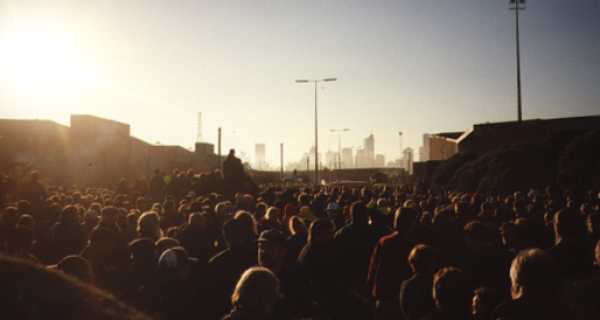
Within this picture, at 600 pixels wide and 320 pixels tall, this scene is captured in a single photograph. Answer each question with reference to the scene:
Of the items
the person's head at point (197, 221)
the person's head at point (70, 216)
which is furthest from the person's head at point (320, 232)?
the person's head at point (70, 216)

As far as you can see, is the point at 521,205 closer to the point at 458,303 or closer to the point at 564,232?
the point at 564,232

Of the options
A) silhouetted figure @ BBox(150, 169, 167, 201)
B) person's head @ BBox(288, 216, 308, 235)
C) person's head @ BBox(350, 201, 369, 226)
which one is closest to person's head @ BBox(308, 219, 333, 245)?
person's head @ BBox(350, 201, 369, 226)

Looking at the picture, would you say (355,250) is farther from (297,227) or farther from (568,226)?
(568,226)

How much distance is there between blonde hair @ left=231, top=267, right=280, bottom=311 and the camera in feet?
9.41

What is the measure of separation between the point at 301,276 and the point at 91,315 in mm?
4109

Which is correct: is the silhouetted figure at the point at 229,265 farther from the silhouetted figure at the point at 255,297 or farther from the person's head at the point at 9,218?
the person's head at the point at 9,218

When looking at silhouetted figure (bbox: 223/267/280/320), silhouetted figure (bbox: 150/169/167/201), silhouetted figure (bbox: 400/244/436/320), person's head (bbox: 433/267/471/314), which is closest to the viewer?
silhouetted figure (bbox: 223/267/280/320)

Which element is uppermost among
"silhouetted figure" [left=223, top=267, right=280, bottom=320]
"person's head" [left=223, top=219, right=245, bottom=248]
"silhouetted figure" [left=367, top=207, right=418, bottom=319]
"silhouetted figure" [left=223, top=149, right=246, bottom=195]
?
"silhouetted figure" [left=223, top=149, right=246, bottom=195]

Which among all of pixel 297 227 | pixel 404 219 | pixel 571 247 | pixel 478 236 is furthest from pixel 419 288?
pixel 297 227

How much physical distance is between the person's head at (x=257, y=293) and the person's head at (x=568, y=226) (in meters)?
3.66

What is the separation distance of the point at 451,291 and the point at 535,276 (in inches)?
24.5

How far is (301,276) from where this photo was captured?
5.29 m

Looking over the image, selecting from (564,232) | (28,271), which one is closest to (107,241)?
(28,271)

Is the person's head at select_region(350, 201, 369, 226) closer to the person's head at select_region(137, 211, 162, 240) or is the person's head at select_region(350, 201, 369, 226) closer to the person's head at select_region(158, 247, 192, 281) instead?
the person's head at select_region(158, 247, 192, 281)
